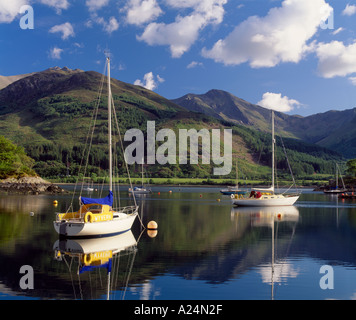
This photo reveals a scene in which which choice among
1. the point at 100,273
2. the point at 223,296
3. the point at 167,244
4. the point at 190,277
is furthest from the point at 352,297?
the point at 167,244

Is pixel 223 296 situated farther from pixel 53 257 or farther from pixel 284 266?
pixel 53 257

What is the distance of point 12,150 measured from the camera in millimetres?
129000

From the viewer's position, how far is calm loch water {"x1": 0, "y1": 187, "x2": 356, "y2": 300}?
20.1m

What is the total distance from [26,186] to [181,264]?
344ft

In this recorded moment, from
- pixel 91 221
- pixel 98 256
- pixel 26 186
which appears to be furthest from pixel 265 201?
pixel 26 186

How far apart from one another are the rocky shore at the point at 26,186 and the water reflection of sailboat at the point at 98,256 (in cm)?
8837

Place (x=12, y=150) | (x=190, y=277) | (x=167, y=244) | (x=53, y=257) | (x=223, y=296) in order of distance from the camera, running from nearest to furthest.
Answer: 1. (x=223, y=296)
2. (x=190, y=277)
3. (x=53, y=257)
4. (x=167, y=244)
5. (x=12, y=150)

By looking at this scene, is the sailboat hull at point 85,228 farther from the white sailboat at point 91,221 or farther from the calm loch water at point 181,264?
the calm loch water at point 181,264

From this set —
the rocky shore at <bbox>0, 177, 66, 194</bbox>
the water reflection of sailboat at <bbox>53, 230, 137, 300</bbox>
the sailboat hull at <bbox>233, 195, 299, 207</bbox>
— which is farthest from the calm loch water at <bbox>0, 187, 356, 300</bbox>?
the rocky shore at <bbox>0, 177, 66, 194</bbox>

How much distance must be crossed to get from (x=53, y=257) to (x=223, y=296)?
1362cm

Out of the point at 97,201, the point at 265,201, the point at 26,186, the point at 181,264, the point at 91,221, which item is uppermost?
the point at 97,201

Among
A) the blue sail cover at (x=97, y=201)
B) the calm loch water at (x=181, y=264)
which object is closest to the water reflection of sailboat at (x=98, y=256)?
the calm loch water at (x=181, y=264)

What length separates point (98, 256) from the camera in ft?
93.4

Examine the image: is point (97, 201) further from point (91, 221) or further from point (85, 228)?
point (85, 228)
